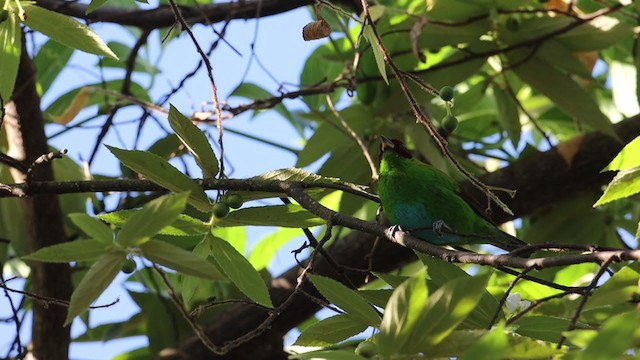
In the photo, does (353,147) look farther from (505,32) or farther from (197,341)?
(197,341)

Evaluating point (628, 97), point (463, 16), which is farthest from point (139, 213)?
point (628, 97)

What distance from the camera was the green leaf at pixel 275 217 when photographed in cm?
202

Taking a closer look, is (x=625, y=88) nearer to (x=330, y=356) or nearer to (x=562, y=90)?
(x=562, y=90)

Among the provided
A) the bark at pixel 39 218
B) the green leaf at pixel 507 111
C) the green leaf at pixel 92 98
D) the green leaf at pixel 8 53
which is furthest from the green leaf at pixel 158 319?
the green leaf at pixel 8 53

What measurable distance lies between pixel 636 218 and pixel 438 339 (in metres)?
2.38

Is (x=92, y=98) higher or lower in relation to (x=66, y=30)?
higher

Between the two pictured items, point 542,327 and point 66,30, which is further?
point 66,30

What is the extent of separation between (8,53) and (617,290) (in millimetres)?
1514

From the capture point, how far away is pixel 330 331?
1945 millimetres

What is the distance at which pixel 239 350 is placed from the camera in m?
3.50

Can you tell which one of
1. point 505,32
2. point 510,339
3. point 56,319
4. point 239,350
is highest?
point 505,32

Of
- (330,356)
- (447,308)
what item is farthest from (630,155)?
(330,356)

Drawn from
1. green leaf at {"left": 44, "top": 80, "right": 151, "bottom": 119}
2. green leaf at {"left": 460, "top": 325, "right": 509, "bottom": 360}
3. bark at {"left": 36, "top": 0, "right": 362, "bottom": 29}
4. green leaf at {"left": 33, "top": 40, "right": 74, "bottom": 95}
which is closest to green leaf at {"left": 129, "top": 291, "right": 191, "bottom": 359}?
green leaf at {"left": 44, "top": 80, "right": 151, "bottom": 119}

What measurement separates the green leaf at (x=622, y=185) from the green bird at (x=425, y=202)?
1155 millimetres
